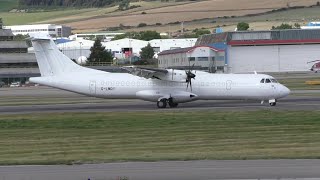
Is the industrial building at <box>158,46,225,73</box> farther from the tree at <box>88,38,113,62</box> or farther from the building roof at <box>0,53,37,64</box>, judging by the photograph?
the building roof at <box>0,53,37,64</box>

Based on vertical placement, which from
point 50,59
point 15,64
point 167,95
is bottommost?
point 167,95

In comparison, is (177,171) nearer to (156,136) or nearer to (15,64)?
(156,136)

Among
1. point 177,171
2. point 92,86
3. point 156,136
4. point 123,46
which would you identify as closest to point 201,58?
point 123,46

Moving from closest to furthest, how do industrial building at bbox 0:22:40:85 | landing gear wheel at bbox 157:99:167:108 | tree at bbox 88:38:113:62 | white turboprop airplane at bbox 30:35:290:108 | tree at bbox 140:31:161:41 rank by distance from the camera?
white turboprop airplane at bbox 30:35:290:108, landing gear wheel at bbox 157:99:167:108, industrial building at bbox 0:22:40:85, tree at bbox 88:38:113:62, tree at bbox 140:31:161:41

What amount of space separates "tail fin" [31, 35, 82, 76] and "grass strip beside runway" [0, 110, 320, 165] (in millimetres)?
7094

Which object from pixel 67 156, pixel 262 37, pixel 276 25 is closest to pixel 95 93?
pixel 67 156

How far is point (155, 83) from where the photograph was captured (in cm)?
5672

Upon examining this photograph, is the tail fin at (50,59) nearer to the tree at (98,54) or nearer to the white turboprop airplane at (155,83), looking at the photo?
the white turboprop airplane at (155,83)

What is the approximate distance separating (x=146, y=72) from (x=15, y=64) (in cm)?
7569

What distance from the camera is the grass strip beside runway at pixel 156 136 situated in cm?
3131

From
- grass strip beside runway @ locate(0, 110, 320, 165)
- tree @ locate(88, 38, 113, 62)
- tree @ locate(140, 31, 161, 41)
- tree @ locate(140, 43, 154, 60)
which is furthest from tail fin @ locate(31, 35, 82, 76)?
tree @ locate(140, 31, 161, 41)

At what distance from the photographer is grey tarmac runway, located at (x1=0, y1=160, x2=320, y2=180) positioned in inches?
989

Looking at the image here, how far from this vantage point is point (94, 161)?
96.1ft

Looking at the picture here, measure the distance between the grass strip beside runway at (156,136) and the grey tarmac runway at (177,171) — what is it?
1.53 m
